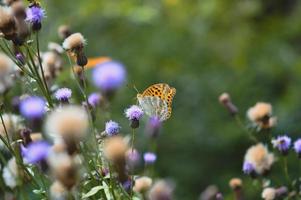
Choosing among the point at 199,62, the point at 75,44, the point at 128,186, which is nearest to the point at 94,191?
the point at 128,186

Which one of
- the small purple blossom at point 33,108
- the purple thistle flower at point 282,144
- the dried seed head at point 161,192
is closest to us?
the dried seed head at point 161,192

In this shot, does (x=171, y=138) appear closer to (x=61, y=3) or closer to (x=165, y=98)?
(x=61, y=3)

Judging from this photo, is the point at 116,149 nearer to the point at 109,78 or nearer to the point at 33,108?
the point at 109,78

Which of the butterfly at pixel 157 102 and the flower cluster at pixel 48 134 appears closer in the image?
the flower cluster at pixel 48 134

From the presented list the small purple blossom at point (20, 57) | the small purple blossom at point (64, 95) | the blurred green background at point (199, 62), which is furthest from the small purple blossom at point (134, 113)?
the blurred green background at point (199, 62)

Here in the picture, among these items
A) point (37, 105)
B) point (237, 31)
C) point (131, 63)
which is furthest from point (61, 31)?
point (237, 31)

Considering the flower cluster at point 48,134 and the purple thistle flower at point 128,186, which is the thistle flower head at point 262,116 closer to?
the flower cluster at point 48,134

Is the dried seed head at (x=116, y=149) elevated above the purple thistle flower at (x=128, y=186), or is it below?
below
